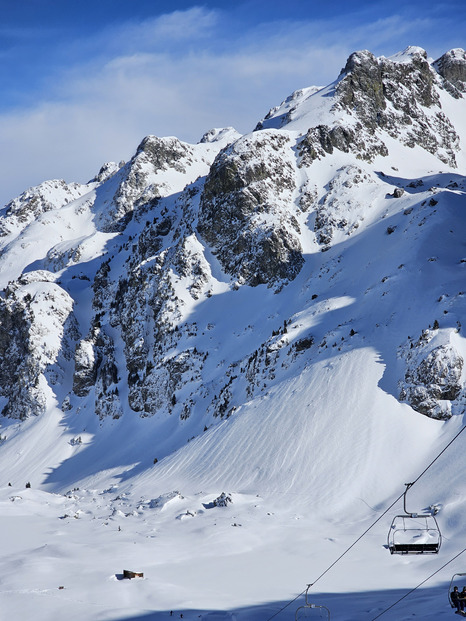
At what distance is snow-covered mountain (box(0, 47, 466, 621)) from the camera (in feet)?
137

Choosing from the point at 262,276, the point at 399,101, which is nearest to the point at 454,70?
the point at 399,101

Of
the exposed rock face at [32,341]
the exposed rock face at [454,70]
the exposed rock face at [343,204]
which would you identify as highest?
the exposed rock face at [454,70]

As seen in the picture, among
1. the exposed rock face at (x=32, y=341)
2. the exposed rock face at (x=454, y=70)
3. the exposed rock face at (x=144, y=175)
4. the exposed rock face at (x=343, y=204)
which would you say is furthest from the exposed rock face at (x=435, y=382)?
the exposed rock face at (x=454, y=70)

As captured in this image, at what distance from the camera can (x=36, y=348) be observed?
352 feet

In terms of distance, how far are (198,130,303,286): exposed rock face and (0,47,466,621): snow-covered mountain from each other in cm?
34

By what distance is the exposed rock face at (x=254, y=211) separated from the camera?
93.2 m

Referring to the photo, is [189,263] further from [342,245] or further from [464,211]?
[464,211]

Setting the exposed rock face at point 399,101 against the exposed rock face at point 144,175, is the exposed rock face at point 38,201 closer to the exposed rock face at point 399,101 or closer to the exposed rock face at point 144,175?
the exposed rock face at point 144,175

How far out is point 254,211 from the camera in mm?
97812

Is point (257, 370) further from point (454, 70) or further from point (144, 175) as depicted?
point (454, 70)

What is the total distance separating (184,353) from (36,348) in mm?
32106

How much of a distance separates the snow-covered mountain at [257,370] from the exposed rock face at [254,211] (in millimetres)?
341

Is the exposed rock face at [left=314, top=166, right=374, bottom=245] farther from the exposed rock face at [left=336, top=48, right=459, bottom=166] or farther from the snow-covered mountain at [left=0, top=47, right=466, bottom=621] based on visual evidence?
the exposed rock face at [left=336, top=48, right=459, bottom=166]

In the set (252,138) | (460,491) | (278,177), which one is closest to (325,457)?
(460,491)
